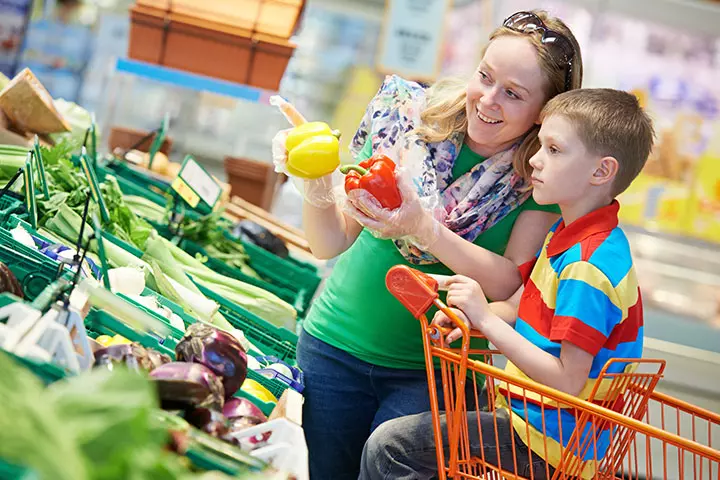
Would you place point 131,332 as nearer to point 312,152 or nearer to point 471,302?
point 312,152

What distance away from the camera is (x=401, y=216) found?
2031 mm

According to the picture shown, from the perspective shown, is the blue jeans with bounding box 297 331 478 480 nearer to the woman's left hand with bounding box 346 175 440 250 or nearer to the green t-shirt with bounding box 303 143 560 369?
the green t-shirt with bounding box 303 143 560 369

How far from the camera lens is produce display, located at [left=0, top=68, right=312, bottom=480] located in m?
0.92

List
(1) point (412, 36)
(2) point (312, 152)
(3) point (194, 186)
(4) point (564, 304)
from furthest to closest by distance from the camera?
(1) point (412, 36)
(3) point (194, 186)
(2) point (312, 152)
(4) point (564, 304)

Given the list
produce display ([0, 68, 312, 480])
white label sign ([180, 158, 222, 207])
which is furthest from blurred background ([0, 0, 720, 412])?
white label sign ([180, 158, 222, 207])

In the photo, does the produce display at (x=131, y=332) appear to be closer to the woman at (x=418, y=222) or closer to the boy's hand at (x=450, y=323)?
the woman at (x=418, y=222)

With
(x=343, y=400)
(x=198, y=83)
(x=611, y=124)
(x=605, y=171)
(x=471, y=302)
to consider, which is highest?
(x=611, y=124)

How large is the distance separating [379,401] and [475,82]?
910 millimetres

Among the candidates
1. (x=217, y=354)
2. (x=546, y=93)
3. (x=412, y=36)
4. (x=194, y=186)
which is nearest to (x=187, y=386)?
(x=217, y=354)

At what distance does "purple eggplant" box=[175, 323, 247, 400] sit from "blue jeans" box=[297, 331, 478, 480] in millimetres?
615

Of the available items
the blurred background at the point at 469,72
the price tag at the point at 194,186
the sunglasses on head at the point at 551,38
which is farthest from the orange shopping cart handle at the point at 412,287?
the blurred background at the point at 469,72

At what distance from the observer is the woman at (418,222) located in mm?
2100

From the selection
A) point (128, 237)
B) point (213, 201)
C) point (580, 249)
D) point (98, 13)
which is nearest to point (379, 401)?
point (580, 249)

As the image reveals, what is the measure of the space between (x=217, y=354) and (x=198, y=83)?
9.03 ft
